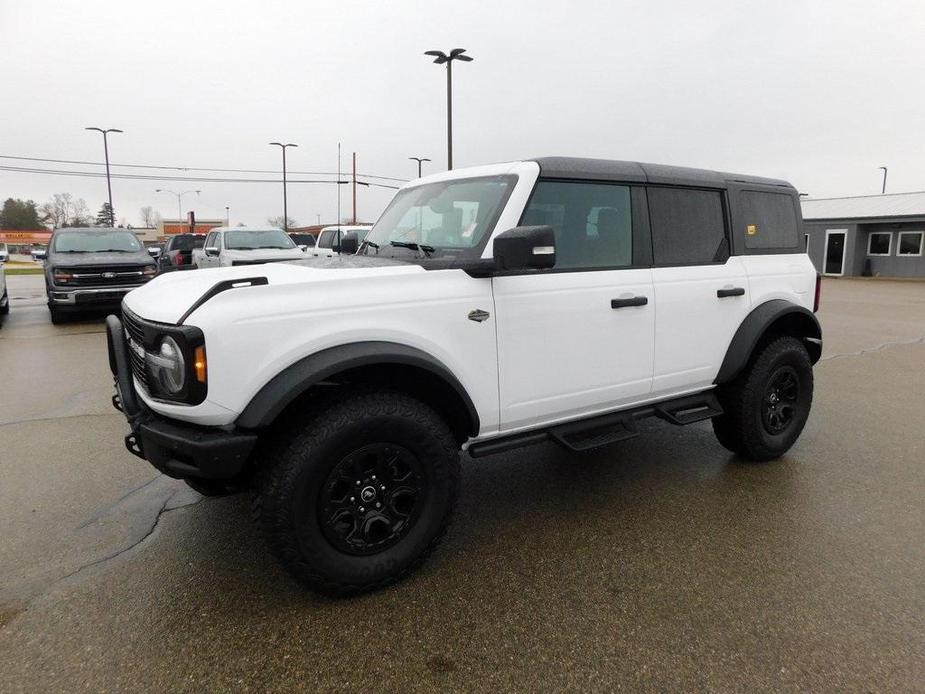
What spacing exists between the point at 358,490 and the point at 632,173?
2.37 meters

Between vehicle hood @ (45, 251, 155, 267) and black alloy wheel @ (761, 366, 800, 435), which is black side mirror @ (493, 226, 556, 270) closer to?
black alloy wheel @ (761, 366, 800, 435)

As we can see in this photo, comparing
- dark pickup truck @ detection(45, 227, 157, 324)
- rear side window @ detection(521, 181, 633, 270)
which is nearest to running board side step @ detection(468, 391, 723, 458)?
rear side window @ detection(521, 181, 633, 270)

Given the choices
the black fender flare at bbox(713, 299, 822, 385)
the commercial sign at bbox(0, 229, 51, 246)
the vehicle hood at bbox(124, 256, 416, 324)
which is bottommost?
the black fender flare at bbox(713, 299, 822, 385)

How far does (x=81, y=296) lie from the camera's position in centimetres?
1063

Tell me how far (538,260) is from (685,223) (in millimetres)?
1587

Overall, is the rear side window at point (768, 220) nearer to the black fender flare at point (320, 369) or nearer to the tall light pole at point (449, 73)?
the black fender flare at point (320, 369)

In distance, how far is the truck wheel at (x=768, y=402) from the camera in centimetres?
399

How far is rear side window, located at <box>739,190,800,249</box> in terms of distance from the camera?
13.3 feet

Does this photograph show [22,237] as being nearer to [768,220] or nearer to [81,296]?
[81,296]

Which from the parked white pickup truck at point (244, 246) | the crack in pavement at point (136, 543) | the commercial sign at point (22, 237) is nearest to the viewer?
the crack in pavement at point (136, 543)

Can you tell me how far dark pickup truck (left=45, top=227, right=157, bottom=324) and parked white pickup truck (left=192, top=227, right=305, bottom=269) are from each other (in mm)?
1748

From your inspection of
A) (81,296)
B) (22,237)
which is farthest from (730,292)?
(22,237)

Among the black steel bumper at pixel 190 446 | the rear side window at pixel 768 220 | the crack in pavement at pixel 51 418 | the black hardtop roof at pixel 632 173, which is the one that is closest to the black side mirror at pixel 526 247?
the black hardtop roof at pixel 632 173

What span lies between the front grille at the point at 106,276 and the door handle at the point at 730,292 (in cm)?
1077
